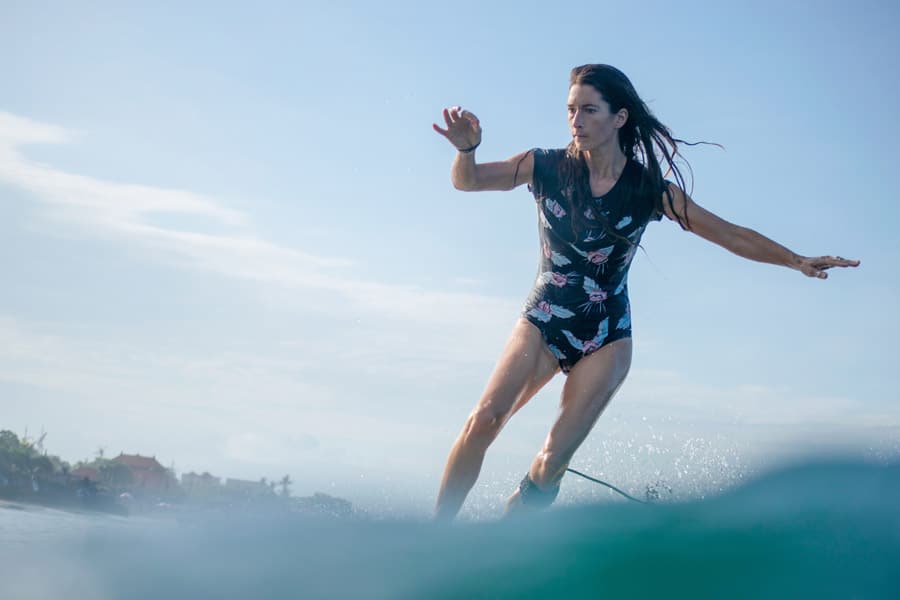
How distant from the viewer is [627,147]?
5492mm

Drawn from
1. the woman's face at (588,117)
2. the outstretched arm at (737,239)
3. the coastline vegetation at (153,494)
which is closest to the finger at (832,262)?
the outstretched arm at (737,239)

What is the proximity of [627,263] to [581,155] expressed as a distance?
2.09ft

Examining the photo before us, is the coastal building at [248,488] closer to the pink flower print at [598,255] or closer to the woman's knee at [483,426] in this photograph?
the woman's knee at [483,426]

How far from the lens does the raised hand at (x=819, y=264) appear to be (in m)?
5.05

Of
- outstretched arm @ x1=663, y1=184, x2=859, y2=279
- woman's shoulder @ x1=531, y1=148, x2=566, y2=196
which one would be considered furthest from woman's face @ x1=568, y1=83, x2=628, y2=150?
outstretched arm @ x1=663, y1=184, x2=859, y2=279

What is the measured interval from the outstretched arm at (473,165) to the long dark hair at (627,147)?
231 millimetres

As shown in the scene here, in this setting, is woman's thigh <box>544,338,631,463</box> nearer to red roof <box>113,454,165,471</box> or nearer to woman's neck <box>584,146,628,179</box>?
woman's neck <box>584,146,628,179</box>

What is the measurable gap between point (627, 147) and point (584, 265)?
28.9 inches

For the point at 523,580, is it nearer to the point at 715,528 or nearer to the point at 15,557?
the point at 715,528

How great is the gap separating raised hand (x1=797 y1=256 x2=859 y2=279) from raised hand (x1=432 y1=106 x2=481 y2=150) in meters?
1.80

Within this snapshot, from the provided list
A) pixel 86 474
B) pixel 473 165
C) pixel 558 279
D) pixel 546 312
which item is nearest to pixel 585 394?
pixel 546 312

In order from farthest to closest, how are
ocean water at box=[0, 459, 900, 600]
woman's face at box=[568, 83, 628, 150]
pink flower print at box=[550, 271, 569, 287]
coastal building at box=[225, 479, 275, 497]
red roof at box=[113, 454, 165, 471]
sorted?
red roof at box=[113, 454, 165, 471] → pink flower print at box=[550, 271, 569, 287] → woman's face at box=[568, 83, 628, 150] → coastal building at box=[225, 479, 275, 497] → ocean water at box=[0, 459, 900, 600]

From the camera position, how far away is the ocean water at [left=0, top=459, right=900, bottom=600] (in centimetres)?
345

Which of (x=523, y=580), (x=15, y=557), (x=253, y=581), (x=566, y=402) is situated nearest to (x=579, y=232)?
(x=566, y=402)
